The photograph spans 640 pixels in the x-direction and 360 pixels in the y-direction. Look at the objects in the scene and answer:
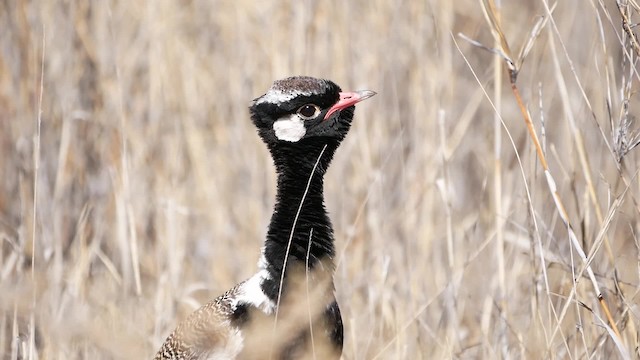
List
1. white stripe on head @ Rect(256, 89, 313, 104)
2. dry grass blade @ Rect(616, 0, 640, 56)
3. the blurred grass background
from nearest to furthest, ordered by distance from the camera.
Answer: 1. dry grass blade @ Rect(616, 0, 640, 56)
2. white stripe on head @ Rect(256, 89, 313, 104)
3. the blurred grass background

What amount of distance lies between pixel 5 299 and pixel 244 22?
3179 millimetres

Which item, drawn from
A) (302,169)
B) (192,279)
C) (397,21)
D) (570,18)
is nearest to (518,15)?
(570,18)

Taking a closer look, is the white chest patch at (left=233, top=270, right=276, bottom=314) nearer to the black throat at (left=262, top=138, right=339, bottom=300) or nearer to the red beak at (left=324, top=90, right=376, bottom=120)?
the black throat at (left=262, top=138, right=339, bottom=300)

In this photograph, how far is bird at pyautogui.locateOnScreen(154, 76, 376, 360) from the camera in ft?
8.08

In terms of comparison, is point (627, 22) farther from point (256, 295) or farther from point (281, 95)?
point (256, 295)

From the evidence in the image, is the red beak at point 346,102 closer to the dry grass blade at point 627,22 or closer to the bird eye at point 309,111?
the bird eye at point 309,111

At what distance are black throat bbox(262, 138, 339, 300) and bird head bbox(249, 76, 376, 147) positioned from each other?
24 mm

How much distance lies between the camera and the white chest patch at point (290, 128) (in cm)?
263

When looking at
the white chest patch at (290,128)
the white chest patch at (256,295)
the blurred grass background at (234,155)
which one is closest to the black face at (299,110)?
the white chest patch at (290,128)

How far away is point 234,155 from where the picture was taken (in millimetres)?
4746

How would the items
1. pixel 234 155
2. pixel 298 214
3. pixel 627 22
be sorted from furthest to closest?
pixel 234 155
pixel 298 214
pixel 627 22

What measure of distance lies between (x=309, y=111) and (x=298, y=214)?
30cm

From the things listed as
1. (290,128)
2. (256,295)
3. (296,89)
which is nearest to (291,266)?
(256,295)

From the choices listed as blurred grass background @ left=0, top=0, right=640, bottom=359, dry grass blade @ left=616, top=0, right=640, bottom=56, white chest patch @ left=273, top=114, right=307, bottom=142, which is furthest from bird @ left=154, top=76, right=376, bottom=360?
blurred grass background @ left=0, top=0, right=640, bottom=359
